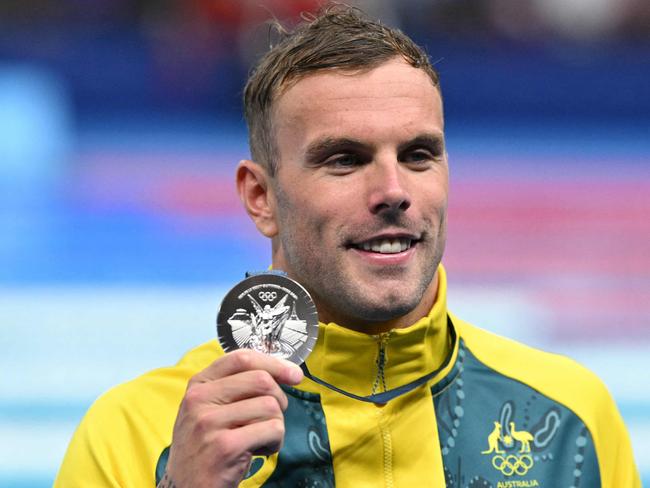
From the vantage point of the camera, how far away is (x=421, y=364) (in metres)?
2.67

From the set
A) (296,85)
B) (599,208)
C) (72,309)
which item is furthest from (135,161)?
(296,85)

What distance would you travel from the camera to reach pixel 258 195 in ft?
9.44

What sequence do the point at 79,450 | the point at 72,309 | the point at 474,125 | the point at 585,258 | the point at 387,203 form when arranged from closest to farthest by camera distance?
the point at 387,203 < the point at 79,450 < the point at 72,309 < the point at 585,258 < the point at 474,125

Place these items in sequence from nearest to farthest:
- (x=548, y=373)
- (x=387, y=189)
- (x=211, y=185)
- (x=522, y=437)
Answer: (x=387, y=189) → (x=522, y=437) → (x=548, y=373) → (x=211, y=185)

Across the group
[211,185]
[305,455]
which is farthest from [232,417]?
[211,185]

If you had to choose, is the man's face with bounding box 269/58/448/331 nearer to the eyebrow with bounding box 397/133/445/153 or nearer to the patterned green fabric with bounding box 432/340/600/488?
the eyebrow with bounding box 397/133/445/153

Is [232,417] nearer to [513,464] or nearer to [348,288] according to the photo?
[348,288]

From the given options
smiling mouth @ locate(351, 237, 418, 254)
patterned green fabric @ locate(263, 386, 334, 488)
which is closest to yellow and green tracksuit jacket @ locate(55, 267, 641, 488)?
patterned green fabric @ locate(263, 386, 334, 488)

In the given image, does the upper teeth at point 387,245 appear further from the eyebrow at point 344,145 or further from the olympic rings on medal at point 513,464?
the olympic rings on medal at point 513,464

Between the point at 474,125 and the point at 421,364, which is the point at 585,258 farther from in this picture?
the point at 421,364

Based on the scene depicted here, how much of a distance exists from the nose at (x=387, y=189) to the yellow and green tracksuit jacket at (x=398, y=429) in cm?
29

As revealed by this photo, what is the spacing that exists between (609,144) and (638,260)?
2.77 m

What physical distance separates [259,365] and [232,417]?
0.11 metres

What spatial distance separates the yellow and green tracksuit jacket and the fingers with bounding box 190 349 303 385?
392 mm
